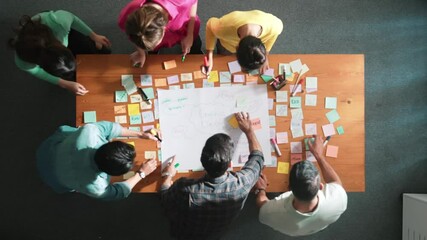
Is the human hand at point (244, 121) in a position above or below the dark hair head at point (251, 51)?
below

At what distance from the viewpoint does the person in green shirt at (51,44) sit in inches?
72.4

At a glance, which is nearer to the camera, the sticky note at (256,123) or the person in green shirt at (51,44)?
the person in green shirt at (51,44)

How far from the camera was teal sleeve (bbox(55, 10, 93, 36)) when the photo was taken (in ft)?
6.88

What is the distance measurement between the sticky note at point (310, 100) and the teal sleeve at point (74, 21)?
57.9 inches

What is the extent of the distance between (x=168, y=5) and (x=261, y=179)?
115cm

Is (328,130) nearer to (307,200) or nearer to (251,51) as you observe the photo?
(307,200)

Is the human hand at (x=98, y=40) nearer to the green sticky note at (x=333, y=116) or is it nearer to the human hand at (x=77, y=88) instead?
the human hand at (x=77, y=88)

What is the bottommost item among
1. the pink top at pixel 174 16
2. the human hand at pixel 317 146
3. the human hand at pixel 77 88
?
the human hand at pixel 317 146

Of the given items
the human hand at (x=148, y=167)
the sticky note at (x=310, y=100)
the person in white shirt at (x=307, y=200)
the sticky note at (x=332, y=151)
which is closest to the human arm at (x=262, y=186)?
the person in white shirt at (x=307, y=200)

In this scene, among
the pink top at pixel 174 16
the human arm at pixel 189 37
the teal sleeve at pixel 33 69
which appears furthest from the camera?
the human arm at pixel 189 37

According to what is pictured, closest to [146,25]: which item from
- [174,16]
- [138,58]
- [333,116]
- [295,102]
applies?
[174,16]

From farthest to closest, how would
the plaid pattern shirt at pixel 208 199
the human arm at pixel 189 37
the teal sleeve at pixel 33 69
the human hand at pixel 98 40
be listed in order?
the human hand at pixel 98 40 < the human arm at pixel 189 37 < the teal sleeve at pixel 33 69 < the plaid pattern shirt at pixel 208 199

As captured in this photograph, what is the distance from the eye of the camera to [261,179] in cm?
209

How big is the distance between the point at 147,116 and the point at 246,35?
762mm
